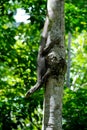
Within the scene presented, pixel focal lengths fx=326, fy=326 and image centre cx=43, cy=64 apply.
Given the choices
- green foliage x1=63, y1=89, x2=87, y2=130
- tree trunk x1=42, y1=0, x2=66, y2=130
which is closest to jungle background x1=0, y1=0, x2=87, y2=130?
green foliage x1=63, y1=89, x2=87, y2=130

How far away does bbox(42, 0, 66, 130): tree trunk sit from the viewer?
2.32m

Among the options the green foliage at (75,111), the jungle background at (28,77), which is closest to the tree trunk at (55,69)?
the jungle background at (28,77)

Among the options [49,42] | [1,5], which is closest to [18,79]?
[1,5]

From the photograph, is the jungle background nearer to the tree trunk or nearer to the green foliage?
the green foliage

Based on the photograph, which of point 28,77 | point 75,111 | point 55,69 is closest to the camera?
point 55,69

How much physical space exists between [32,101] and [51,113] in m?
3.50

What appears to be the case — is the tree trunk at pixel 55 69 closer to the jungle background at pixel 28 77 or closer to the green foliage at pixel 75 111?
the jungle background at pixel 28 77

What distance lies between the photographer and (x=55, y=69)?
245 centimetres

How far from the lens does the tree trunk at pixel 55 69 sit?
232 cm

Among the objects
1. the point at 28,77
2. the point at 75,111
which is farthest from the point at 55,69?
the point at 28,77

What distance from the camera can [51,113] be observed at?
7.59 ft

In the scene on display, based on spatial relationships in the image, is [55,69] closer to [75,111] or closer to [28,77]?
[75,111]

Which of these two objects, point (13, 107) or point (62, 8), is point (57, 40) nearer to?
point (62, 8)

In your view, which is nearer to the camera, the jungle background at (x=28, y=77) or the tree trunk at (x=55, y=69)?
the tree trunk at (x=55, y=69)
